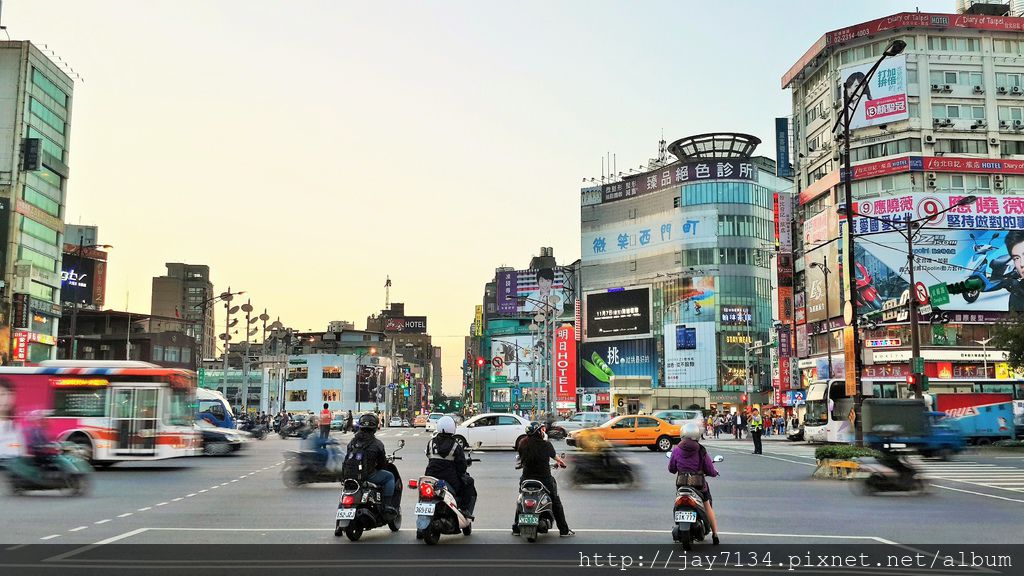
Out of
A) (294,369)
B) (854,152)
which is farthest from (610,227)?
(854,152)

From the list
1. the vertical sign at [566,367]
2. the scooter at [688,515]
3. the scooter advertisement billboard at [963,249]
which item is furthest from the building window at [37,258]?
the vertical sign at [566,367]

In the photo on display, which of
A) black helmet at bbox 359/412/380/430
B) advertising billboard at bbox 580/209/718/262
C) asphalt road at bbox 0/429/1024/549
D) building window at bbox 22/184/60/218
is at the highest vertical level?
advertising billboard at bbox 580/209/718/262

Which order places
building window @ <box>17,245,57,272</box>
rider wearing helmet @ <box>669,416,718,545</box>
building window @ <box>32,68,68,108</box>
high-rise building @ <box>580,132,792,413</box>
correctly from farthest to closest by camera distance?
high-rise building @ <box>580,132,792,413</box> < building window @ <box>32,68,68,108</box> < building window @ <box>17,245,57,272</box> < rider wearing helmet @ <box>669,416,718,545</box>

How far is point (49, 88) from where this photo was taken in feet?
258

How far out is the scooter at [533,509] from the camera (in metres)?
11.2

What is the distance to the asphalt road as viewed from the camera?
12.1m

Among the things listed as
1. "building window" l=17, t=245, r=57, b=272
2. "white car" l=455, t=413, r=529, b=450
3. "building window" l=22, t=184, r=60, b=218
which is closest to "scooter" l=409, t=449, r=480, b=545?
"white car" l=455, t=413, r=529, b=450

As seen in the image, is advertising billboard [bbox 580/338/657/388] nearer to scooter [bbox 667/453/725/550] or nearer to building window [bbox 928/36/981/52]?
building window [bbox 928/36/981/52]

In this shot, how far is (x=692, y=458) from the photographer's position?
1096 centimetres

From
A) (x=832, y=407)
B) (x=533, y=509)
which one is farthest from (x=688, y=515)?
(x=832, y=407)

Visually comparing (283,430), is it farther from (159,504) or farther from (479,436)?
(159,504)

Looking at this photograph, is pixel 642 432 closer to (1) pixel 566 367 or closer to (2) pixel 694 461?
(2) pixel 694 461

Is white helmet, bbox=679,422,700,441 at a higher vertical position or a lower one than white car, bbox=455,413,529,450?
higher

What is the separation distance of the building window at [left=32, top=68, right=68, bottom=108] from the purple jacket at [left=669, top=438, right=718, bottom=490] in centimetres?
7855
